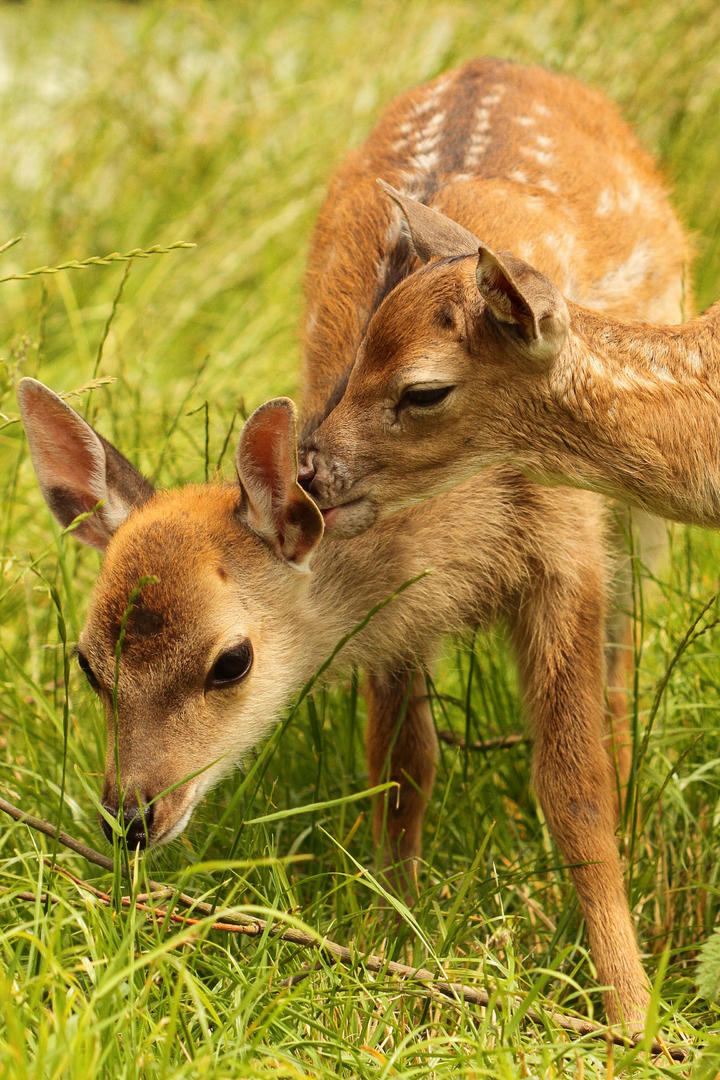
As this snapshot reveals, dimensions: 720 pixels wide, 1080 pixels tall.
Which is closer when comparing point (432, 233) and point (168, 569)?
point (168, 569)

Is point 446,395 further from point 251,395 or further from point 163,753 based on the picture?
point 251,395

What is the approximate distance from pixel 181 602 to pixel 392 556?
65cm

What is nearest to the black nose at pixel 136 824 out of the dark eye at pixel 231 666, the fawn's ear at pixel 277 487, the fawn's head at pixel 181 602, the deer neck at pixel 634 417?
the fawn's head at pixel 181 602

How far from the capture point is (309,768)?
3996 millimetres

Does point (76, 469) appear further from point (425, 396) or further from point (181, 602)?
point (425, 396)

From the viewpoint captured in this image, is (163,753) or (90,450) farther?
(90,450)

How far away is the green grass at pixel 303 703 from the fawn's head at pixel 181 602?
175mm

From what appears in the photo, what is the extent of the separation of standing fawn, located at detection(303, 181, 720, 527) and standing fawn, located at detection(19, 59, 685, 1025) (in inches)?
1.1

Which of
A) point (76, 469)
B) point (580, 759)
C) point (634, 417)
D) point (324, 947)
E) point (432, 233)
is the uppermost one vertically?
point (432, 233)

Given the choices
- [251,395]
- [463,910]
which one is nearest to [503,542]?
[463,910]

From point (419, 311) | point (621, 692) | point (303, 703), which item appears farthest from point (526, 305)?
point (621, 692)

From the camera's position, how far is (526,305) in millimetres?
3002

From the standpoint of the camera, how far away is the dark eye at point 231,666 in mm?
3117

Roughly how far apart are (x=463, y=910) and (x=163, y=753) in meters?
0.98
